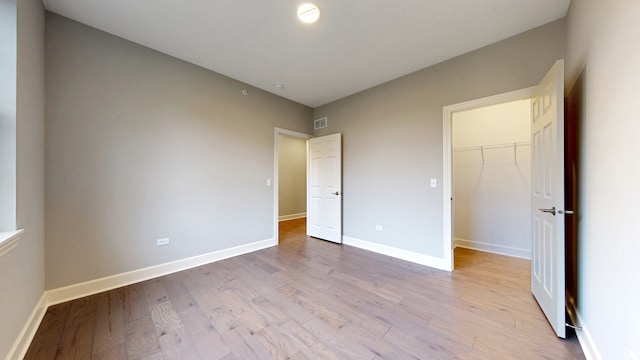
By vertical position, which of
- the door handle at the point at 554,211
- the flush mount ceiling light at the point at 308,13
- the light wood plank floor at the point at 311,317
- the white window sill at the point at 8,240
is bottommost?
the light wood plank floor at the point at 311,317

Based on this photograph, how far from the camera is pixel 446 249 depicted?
8.91 ft

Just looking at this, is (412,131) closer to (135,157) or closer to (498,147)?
(498,147)

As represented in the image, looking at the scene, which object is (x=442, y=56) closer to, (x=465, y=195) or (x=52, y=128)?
(x=465, y=195)

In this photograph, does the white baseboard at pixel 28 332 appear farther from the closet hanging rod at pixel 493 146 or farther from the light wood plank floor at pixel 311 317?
the closet hanging rod at pixel 493 146

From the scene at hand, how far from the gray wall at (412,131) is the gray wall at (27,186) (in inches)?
139

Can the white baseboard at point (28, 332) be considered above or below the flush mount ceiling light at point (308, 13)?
below

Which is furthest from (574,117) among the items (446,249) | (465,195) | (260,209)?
(260,209)

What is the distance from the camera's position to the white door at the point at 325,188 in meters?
3.96

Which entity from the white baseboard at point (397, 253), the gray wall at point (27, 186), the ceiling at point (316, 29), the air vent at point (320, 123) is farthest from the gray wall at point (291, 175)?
the gray wall at point (27, 186)

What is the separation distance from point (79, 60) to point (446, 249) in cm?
456

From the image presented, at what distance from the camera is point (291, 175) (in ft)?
21.2

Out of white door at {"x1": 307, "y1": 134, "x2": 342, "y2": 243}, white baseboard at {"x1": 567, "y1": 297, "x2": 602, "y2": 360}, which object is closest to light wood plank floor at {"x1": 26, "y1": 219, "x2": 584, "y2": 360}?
white baseboard at {"x1": 567, "y1": 297, "x2": 602, "y2": 360}

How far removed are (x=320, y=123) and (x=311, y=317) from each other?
3464mm

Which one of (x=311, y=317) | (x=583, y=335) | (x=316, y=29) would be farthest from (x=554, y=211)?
(x=316, y=29)
